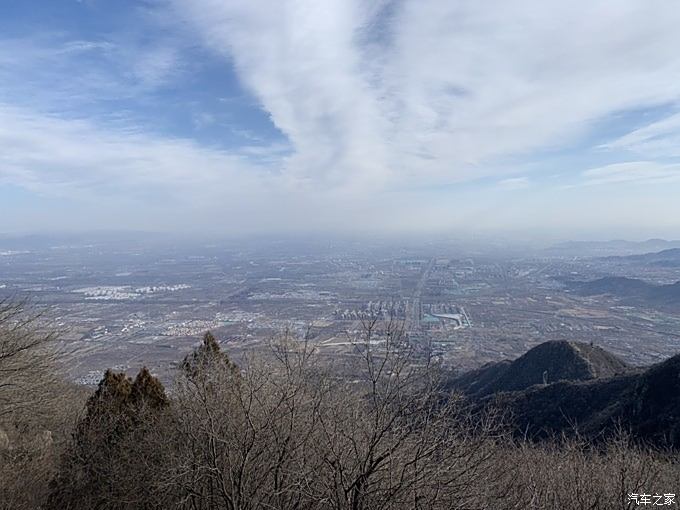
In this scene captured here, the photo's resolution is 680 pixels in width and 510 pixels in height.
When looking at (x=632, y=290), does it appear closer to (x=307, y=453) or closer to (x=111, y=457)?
(x=307, y=453)

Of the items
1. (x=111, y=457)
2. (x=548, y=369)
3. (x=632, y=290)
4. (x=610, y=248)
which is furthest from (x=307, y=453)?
(x=610, y=248)

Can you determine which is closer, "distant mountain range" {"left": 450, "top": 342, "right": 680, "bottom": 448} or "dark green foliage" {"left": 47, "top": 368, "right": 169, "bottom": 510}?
"dark green foliage" {"left": 47, "top": 368, "right": 169, "bottom": 510}

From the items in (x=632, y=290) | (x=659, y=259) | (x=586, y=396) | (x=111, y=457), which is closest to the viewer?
(x=111, y=457)

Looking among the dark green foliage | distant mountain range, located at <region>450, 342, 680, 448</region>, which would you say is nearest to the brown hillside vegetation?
the dark green foliage

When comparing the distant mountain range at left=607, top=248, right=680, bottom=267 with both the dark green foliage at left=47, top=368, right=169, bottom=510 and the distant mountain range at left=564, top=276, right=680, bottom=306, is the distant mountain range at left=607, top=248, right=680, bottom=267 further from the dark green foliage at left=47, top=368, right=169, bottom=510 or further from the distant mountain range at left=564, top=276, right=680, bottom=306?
the dark green foliage at left=47, top=368, right=169, bottom=510

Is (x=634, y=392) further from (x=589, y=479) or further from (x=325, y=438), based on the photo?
(x=325, y=438)

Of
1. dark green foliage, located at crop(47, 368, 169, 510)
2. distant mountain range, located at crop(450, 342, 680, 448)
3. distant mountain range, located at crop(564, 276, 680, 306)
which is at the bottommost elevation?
distant mountain range, located at crop(564, 276, 680, 306)

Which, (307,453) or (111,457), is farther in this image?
(111,457)
